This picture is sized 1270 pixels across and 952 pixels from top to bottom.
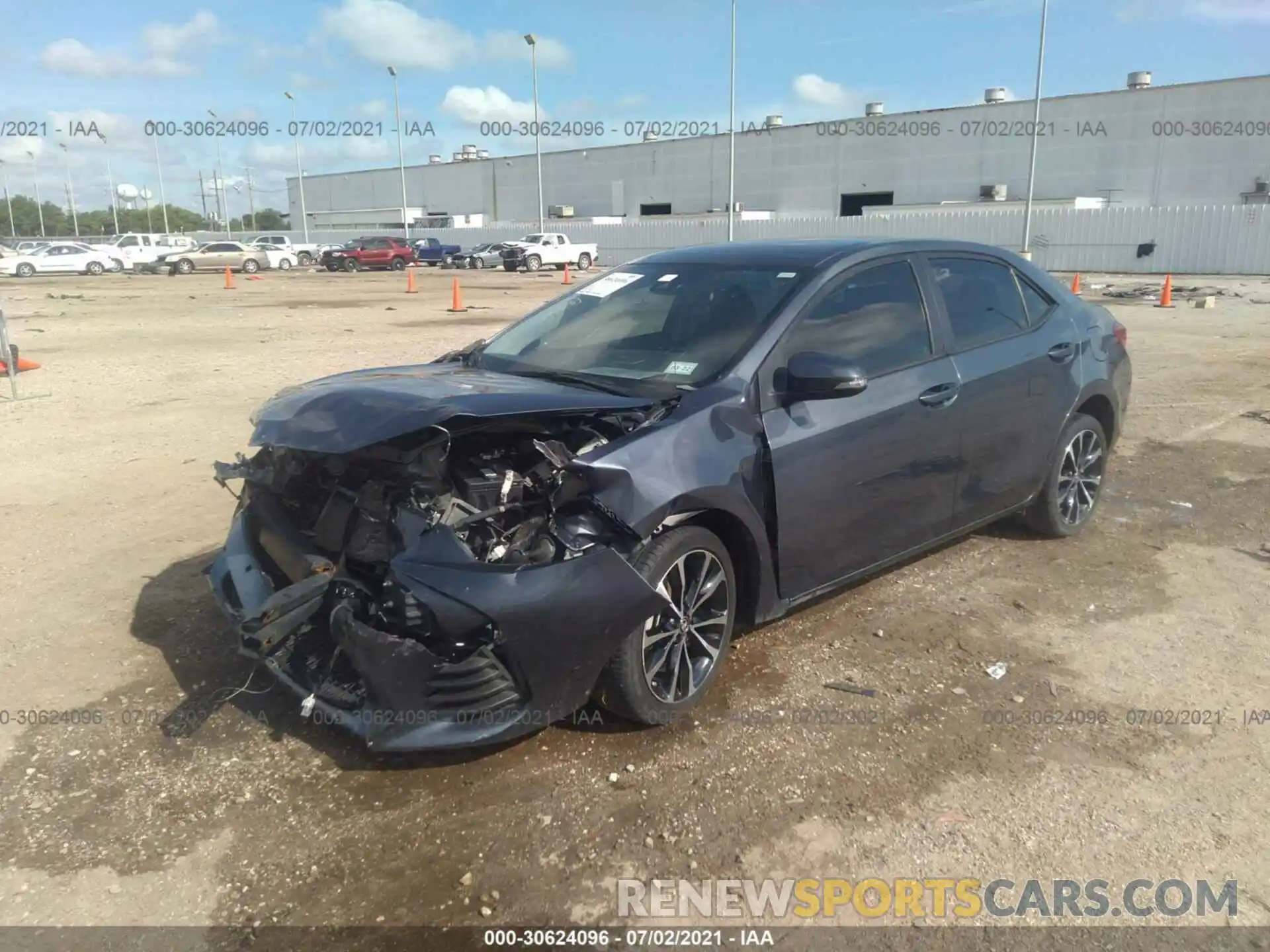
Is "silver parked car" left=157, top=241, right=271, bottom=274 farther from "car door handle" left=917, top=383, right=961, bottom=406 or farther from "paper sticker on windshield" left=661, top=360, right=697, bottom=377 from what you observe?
"car door handle" left=917, top=383, right=961, bottom=406

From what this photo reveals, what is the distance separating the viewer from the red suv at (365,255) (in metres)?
44.9

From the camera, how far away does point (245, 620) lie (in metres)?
3.34

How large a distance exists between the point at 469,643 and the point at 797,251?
99.8 inches

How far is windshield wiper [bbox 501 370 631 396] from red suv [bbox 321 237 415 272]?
43582 mm

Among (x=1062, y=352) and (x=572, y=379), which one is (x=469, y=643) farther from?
(x=1062, y=352)

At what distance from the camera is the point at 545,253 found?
44.2 meters

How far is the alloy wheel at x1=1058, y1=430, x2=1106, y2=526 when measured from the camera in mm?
5434

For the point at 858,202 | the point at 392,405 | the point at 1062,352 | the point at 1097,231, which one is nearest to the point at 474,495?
the point at 392,405

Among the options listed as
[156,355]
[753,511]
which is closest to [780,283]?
[753,511]

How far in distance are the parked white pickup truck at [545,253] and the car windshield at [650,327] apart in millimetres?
39695

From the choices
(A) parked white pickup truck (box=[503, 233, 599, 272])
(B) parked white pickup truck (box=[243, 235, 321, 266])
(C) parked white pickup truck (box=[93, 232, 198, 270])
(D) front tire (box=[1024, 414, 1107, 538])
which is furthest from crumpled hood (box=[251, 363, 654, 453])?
(B) parked white pickup truck (box=[243, 235, 321, 266])

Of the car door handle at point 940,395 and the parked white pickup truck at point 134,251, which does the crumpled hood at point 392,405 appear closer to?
the car door handle at point 940,395

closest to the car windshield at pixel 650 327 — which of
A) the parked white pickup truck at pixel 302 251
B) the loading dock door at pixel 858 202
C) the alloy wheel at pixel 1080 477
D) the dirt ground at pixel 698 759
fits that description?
the dirt ground at pixel 698 759

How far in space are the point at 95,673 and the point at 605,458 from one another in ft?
8.33
